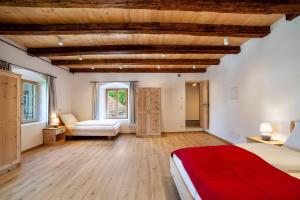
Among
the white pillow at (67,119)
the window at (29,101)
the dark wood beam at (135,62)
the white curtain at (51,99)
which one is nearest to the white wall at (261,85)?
the dark wood beam at (135,62)

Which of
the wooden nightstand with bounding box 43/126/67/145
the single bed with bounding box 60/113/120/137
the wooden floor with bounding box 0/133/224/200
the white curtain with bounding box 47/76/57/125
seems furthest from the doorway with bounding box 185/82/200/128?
the wooden nightstand with bounding box 43/126/67/145

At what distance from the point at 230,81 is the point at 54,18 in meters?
4.70

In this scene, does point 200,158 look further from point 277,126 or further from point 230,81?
point 230,81

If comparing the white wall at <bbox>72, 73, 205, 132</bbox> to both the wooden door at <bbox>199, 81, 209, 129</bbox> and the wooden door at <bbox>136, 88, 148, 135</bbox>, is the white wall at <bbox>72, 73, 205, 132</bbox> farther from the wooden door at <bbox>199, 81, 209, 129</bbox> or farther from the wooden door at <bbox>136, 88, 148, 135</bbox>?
the wooden door at <bbox>136, 88, 148, 135</bbox>

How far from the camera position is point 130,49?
4.54 m

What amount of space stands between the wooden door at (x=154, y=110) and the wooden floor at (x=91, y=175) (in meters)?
1.77

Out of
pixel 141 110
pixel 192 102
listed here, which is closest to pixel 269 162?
pixel 141 110

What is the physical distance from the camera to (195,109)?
1036 centimetres

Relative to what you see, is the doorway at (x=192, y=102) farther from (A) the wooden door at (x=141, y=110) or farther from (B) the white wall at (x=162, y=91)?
(A) the wooden door at (x=141, y=110)

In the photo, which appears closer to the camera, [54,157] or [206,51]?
[54,157]

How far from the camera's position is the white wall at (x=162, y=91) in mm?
7406

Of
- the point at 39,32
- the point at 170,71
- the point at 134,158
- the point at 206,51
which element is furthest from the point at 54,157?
the point at 170,71

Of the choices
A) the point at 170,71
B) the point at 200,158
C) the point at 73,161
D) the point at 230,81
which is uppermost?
the point at 170,71

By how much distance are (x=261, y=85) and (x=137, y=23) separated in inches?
116
